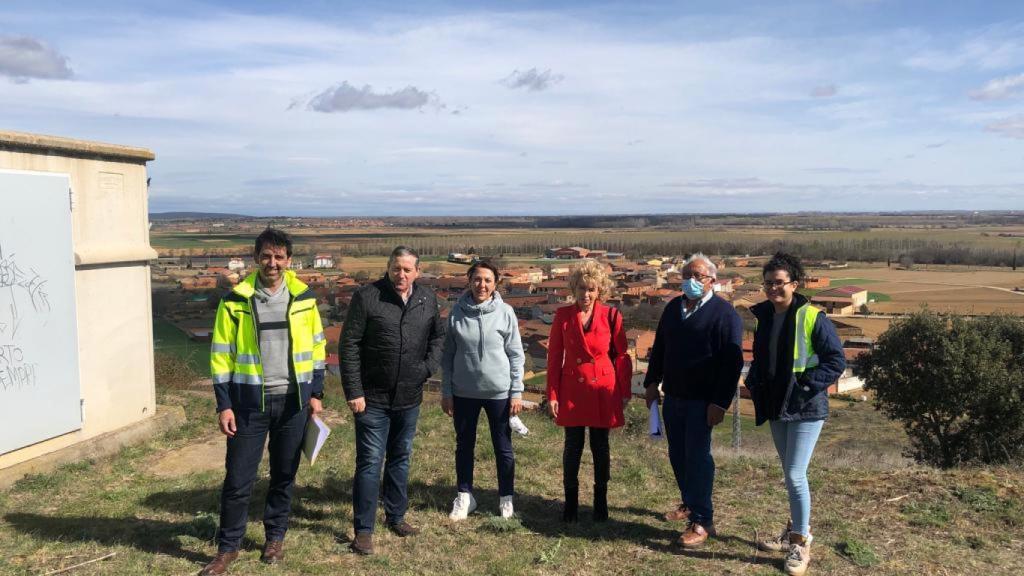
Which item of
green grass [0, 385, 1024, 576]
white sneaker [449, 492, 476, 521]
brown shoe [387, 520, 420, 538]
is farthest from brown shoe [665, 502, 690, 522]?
brown shoe [387, 520, 420, 538]

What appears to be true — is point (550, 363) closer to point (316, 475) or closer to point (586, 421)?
point (586, 421)

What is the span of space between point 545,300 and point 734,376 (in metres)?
46.0

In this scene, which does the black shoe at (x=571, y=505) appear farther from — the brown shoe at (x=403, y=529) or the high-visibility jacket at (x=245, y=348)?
the high-visibility jacket at (x=245, y=348)

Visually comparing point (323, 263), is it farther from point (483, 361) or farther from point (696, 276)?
point (696, 276)

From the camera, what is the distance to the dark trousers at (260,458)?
3613mm

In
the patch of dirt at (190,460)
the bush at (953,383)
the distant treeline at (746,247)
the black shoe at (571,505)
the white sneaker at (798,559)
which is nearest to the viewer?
the white sneaker at (798,559)

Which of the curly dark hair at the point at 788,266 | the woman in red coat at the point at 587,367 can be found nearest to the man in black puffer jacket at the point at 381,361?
the woman in red coat at the point at 587,367

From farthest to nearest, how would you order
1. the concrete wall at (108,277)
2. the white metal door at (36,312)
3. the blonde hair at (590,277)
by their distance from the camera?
1. the concrete wall at (108,277)
2. the white metal door at (36,312)
3. the blonde hair at (590,277)

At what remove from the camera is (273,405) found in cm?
363

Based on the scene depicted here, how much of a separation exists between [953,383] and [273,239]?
17.7 metres

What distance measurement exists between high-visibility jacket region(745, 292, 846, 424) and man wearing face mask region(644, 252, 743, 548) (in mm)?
257

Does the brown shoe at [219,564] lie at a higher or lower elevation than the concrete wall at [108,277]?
lower

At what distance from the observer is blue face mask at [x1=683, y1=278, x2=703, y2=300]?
3949 mm

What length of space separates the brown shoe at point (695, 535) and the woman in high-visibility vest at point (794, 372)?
1.62ft
